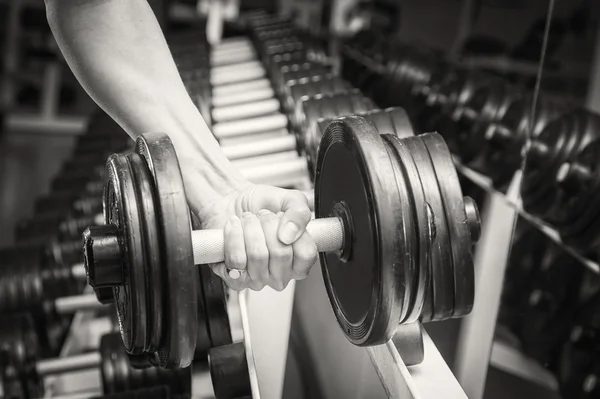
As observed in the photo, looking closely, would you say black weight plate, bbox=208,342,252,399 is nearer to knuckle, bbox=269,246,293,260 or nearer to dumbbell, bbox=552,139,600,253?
knuckle, bbox=269,246,293,260

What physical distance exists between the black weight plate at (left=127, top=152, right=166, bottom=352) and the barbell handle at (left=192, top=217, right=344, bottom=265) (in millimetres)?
80

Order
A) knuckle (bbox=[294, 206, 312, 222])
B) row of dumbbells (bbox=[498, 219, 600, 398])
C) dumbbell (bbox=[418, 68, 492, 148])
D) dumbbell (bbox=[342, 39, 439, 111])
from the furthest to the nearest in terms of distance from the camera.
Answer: dumbbell (bbox=[342, 39, 439, 111]) → dumbbell (bbox=[418, 68, 492, 148]) → row of dumbbells (bbox=[498, 219, 600, 398]) → knuckle (bbox=[294, 206, 312, 222])

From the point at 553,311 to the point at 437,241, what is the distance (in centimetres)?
112

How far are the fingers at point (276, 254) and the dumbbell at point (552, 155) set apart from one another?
914 mm

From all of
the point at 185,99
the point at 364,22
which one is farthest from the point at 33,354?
the point at 364,22

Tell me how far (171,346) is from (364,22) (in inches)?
155

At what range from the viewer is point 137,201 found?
0.65 metres

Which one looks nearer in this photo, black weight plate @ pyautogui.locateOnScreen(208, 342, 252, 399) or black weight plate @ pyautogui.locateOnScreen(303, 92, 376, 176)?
black weight plate @ pyautogui.locateOnScreen(208, 342, 252, 399)

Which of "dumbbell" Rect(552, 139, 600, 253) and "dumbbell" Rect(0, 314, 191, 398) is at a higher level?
"dumbbell" Rect(552, 139, 600, 253)

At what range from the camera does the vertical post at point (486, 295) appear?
1.08m

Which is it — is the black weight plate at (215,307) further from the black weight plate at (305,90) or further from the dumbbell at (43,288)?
the dumbbell at (43,288)

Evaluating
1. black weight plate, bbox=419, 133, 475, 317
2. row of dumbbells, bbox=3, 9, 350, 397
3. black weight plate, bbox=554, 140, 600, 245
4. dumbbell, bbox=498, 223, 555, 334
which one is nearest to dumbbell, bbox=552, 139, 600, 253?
black weight plate, bbox=554, 140, 600, 245

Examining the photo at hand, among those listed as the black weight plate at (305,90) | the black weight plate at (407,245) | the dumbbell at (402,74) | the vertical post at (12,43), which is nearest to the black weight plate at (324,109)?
the black weight plate at (305,90)

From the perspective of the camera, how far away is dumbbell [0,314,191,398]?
113cm
